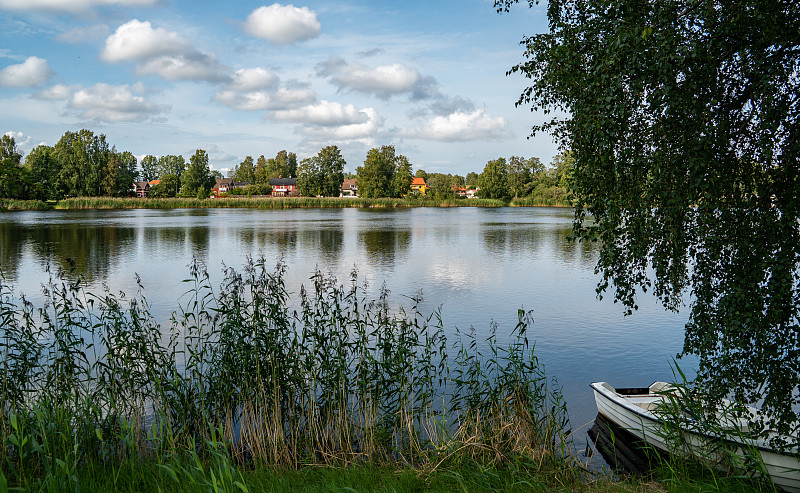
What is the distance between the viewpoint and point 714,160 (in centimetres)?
577

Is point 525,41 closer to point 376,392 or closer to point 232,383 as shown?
point 376,392

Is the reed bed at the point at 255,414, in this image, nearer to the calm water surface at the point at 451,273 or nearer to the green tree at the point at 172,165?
the calm water surface at the point at 451,273

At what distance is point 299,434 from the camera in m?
7.16

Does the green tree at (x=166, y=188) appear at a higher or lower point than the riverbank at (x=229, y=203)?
higher

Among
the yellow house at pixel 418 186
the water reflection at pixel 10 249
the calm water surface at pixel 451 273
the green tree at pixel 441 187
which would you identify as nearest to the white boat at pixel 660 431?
the calm water surface at pixel 451 273

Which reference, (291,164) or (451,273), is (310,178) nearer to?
(291,164)

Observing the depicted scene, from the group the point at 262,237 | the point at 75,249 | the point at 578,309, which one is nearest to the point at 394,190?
the point at 262,237

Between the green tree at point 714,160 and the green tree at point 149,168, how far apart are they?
177 meters

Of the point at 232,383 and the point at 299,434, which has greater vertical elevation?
the point at 232,383

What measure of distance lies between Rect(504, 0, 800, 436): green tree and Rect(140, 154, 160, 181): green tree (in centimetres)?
17674

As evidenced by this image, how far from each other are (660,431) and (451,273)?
16986 mm

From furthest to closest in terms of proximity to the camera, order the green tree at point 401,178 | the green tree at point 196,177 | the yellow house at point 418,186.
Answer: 1. the yellow house at point 418,186
2. the green tree at point 401,178
3. the green tree at point 196,177

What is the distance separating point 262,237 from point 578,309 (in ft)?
88.5

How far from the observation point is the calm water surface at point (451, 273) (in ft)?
41.7
